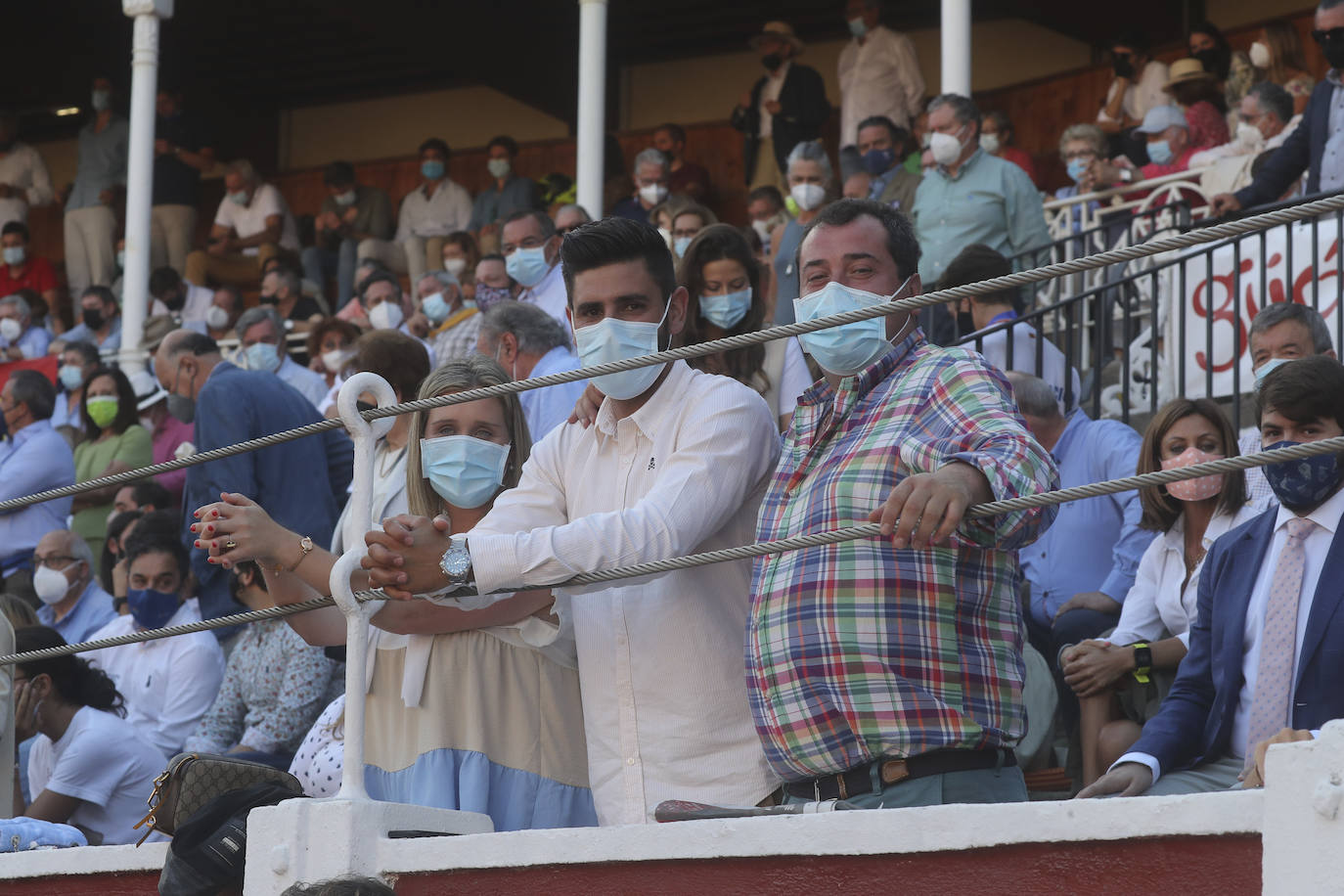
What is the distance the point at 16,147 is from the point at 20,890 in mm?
15644

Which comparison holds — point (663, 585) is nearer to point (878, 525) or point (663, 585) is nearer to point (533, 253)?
point (878, 525)

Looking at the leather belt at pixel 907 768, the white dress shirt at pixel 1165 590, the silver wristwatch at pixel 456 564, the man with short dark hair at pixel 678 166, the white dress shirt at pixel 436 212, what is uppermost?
the man with short dark hair at pixel 678 166

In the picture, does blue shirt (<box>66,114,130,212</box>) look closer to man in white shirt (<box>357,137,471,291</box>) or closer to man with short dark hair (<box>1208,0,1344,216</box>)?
→ man in white shirt (<box>357,137,471,291</box>)

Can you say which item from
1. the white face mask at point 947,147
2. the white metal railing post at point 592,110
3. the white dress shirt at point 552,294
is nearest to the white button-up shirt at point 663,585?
the white dress shirt at point 552,294

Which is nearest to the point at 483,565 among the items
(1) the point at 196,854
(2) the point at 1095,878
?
(1) the point at 196,854

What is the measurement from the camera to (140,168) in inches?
526

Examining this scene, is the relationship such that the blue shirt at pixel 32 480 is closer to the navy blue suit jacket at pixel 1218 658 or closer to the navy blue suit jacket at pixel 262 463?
the navy blue suit jacket at pixel 262 463

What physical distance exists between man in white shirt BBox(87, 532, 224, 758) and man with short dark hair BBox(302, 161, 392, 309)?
796 centimetres

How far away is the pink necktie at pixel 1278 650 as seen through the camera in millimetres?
3654

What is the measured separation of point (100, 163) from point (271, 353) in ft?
24.3

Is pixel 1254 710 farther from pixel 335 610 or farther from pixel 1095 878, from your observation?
pixel 335 610

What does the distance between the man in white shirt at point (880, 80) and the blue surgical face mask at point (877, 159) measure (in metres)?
2.18

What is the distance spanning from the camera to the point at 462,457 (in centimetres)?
385

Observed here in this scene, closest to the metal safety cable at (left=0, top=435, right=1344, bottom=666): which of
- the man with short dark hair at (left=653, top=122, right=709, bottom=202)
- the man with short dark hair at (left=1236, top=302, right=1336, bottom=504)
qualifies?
the man with short dark hair at (left=1236, top=302, right=1336, bottom=504)
